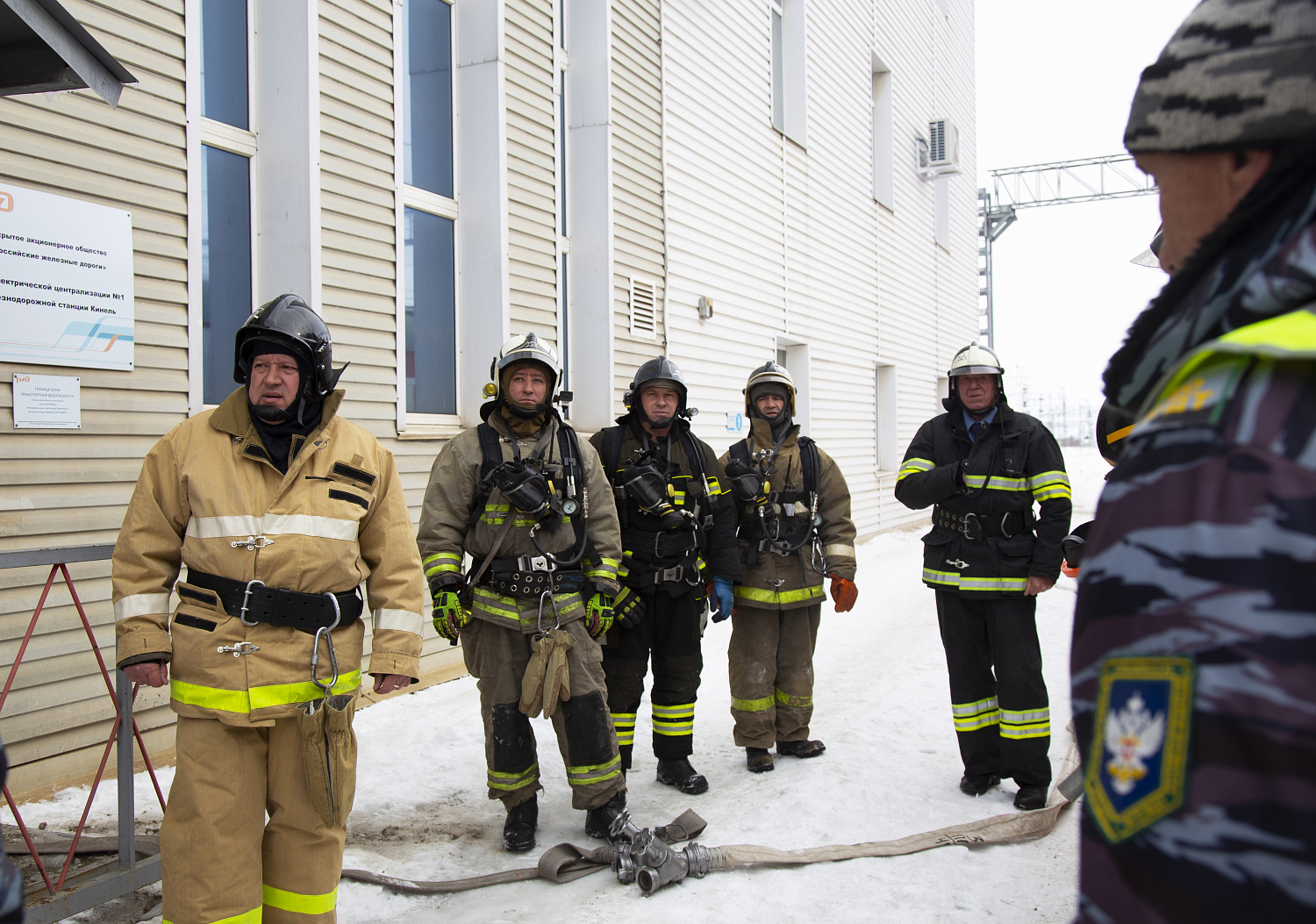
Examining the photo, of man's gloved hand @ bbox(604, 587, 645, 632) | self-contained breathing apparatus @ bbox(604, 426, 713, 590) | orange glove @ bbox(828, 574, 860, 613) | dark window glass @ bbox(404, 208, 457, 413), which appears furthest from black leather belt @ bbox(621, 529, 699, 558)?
dark window glass @ bbox(404, 208, 457, 413)

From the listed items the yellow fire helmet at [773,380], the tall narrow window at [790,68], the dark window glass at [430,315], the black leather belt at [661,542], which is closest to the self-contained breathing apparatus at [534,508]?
the black leather belt at [661,542]

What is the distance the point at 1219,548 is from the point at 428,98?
7.28 meters

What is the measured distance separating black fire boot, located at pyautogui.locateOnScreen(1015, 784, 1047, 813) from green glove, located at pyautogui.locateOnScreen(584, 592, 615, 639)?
88.2 inches

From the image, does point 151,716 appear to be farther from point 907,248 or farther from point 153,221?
point 907,248

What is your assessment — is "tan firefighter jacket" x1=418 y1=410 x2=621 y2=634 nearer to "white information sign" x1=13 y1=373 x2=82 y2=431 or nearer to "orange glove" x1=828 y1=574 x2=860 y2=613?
"orange glove" x1=828 y1=574 x2=860 y2=613

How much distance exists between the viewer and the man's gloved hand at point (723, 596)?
4961 millimetres

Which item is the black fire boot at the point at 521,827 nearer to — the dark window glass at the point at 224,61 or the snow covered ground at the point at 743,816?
the snow covered ground at the point at 743,816

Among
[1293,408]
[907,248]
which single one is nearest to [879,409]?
[907,248]

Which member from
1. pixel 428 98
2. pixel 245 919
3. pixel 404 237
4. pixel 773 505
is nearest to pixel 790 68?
pixel 428 98

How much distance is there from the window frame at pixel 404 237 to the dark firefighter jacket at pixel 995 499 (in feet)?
11.6

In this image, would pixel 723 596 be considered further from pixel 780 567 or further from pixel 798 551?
pixel 798 551

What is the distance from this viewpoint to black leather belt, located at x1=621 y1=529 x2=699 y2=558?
4.73 meters

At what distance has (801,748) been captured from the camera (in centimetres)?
509

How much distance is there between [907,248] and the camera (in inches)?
698
